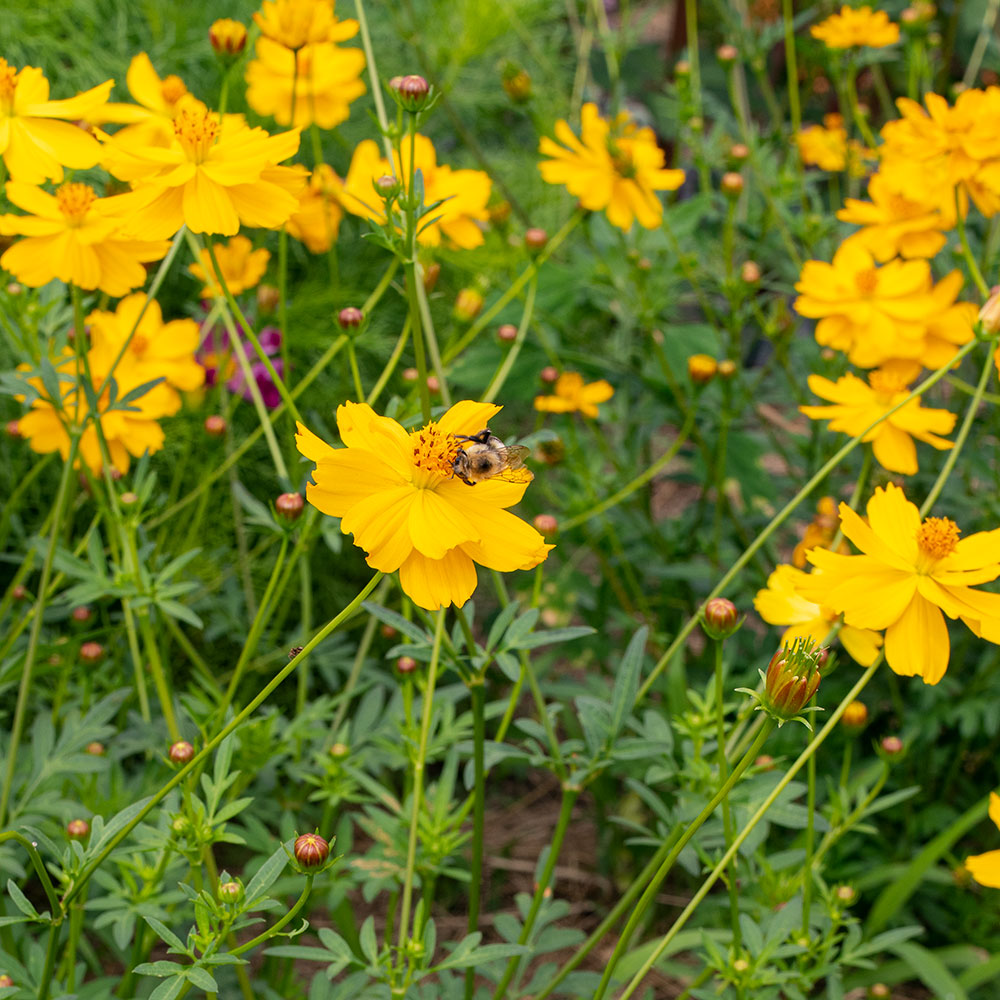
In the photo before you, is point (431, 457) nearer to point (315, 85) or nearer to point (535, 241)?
point (535, 241)

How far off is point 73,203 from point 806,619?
0.77m

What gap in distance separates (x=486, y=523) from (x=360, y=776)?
0.44 metres

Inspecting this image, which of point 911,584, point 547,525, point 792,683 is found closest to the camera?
point 792,683

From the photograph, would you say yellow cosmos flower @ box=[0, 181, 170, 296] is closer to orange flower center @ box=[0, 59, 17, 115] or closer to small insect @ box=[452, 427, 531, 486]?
orange flower center @ box=[0, 59, 17, 115]

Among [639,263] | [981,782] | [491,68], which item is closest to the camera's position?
[639,263]

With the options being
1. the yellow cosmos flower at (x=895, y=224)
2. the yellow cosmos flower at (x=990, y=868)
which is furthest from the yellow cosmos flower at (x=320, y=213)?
the yellow cosmos flower at (x=990, y=868)

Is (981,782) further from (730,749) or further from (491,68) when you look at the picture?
(491,68)

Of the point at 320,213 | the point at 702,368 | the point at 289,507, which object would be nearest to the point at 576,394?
the point at 702,368

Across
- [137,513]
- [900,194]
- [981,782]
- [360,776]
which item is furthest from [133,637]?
[981,782]

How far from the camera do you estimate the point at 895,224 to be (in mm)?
1283

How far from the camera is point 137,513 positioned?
102 centimetres

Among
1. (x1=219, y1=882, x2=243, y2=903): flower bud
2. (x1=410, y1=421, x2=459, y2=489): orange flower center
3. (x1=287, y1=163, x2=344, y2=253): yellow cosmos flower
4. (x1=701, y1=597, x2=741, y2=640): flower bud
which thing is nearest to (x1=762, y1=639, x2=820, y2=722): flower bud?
(x1=701, y1=597, x2=741, y2=640): flower bud

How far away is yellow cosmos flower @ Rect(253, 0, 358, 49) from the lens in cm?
104

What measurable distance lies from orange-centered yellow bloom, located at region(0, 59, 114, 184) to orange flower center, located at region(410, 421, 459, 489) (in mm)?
A: 424
